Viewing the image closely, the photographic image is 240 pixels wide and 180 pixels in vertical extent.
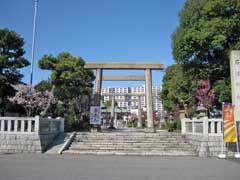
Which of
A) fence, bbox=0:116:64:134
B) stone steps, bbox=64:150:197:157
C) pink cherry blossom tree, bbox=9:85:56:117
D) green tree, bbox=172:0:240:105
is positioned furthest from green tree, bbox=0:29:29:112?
green tree, bbox=172:0:240:105

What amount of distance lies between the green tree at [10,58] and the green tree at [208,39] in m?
9.52

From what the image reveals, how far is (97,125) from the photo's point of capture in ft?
60.6

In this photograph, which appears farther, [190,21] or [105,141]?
[190,21]

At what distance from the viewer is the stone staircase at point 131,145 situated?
37.5ft

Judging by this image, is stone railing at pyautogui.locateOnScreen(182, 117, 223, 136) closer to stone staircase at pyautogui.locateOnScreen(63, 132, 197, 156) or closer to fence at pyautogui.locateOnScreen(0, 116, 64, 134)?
stone staircase at pyautogui.locateOnScreen(63, 132, 197, 156)

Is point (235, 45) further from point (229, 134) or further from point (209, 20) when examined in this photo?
point (229, 134)

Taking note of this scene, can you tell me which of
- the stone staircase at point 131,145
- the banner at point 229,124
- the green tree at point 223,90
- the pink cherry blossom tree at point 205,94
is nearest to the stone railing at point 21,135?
the stone staircase at point 131,145

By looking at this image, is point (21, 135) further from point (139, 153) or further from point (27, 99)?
point (139, 153)

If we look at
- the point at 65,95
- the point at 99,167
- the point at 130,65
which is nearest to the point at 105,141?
the point at 99,167

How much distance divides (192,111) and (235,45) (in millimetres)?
6526

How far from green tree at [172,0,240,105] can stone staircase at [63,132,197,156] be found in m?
4.86

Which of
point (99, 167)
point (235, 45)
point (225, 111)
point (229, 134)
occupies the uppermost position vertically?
point (235, 45)

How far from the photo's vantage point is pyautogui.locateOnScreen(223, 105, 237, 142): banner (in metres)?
10.1

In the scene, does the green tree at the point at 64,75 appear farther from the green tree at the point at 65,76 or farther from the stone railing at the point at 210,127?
the stone railing at the point at 210,127
